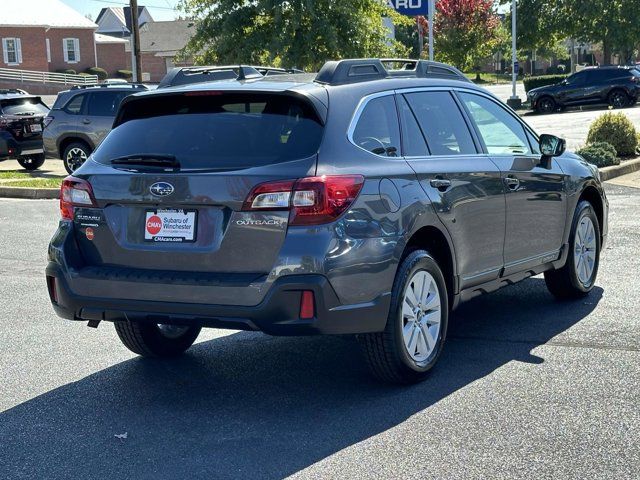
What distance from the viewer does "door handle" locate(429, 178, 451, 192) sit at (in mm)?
6184

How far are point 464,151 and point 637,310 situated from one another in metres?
2.09

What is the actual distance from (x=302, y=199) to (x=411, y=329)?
3.67 feet

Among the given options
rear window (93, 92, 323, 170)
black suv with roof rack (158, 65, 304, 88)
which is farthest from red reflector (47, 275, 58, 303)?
black suv with roof rack (158, 65, 304, 88)

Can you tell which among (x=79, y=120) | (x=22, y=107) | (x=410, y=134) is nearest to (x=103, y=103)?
(x=79, y=120)

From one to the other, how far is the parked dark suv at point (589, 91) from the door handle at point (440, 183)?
3452cm

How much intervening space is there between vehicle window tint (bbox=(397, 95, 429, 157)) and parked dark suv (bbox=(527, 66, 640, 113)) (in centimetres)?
3446

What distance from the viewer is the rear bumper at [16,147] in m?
22.8

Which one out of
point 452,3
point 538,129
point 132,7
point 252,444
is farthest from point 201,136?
point 452,3

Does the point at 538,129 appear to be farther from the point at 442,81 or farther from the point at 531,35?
the point at 531,35

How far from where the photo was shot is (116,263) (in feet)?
18.9

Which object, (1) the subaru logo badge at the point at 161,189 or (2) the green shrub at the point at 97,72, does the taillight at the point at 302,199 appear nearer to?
(1) the subaru logo badge at the point at 161,189

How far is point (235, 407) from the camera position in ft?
18.9

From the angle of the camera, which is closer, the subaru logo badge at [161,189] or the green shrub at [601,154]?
the subaru logo badge at [161,189]

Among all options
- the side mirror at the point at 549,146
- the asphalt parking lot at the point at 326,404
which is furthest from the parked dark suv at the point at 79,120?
the side mirror at the point at 549,146
